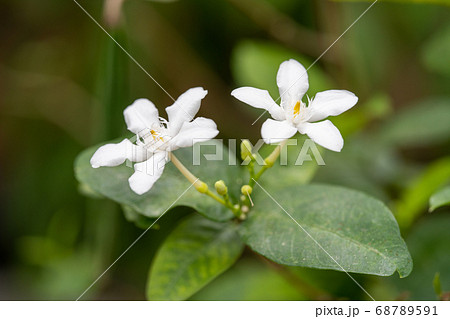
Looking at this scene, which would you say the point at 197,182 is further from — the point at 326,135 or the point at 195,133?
the point at 326,135

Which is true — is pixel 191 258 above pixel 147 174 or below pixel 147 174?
below

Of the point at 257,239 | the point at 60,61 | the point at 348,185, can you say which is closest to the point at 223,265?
the point at 257,239

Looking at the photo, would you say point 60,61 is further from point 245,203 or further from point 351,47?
point 245,203

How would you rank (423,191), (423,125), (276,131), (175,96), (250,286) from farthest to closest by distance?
(175,96)
(423,125)
(250,286)
(423,191)
(276,131)

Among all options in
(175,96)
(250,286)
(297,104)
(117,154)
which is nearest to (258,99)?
(297,104)

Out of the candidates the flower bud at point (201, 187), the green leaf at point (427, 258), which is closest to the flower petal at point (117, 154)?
the flower bud at point (201, 187)

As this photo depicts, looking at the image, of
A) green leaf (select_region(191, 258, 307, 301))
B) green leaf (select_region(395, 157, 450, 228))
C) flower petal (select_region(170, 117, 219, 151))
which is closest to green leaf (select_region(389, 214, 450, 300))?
green leaf (select_region(395, 157, 450, 228))
